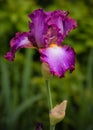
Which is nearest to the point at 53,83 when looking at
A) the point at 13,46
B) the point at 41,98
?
the point at 41,98

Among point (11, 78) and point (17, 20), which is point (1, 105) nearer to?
point (11, 78)

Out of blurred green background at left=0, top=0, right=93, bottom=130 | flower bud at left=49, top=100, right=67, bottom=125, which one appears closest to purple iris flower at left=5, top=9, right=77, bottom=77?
flower bud at left=49, top=100, right=67, bottom=125

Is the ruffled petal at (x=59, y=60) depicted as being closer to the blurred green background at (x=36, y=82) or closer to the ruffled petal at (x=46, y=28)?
the ruffled petal at (x=46, y=28)

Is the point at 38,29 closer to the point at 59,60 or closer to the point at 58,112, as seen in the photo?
the point at 59,60

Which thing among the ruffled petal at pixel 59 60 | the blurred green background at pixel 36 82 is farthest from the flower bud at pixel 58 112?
the blurred green background at pixel 36 82

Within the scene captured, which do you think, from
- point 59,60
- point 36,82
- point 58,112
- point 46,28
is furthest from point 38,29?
point 36,82

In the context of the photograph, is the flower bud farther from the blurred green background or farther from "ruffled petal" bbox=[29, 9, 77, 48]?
the blurred green background
